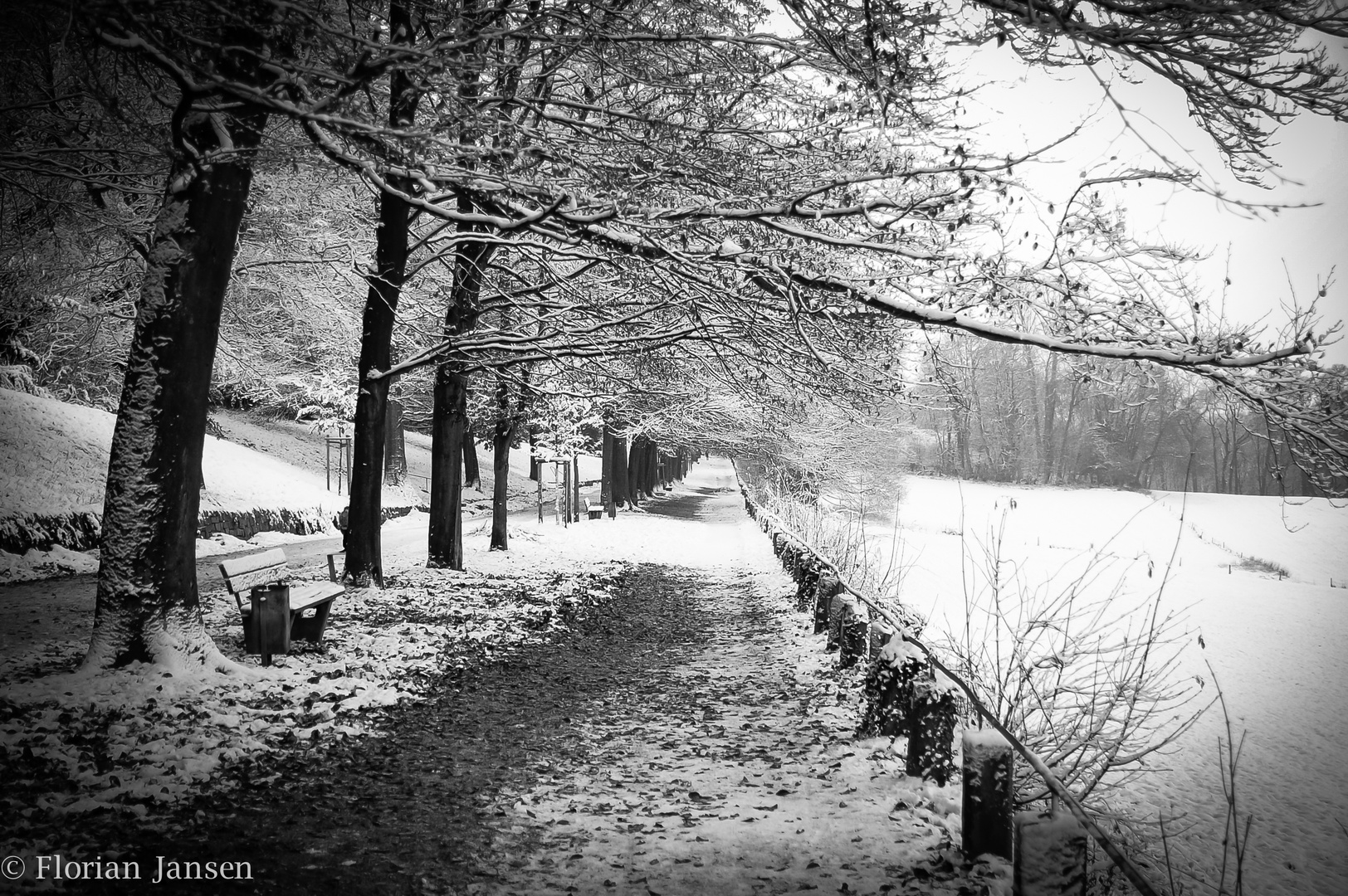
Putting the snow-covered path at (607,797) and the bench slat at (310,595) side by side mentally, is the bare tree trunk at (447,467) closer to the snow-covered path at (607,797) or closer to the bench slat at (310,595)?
the bench slat at (310,595)

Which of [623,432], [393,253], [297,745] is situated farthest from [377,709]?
[623,432]

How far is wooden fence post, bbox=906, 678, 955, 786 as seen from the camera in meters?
4.56

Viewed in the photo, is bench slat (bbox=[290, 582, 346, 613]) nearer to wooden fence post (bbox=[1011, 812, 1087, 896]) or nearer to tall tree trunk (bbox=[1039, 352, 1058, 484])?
wooden fence post (bbox=[1011, 812, 1087, 896])

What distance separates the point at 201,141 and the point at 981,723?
7.25m

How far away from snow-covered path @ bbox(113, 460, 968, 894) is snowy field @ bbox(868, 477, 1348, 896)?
151 centimetres

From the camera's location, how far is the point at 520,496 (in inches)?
1411

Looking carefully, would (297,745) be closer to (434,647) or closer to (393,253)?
(434,647)

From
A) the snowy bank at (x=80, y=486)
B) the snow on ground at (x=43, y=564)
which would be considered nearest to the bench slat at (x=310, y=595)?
the snow on ground at (x=43, y=564)

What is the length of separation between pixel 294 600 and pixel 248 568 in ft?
3.51

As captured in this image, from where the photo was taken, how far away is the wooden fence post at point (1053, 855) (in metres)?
2.77

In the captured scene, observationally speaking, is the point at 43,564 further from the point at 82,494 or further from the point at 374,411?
the point at 374,411

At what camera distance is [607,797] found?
4727 millimetres

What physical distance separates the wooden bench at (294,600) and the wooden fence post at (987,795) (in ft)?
19.1

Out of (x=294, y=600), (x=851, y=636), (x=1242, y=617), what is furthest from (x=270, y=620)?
(x=1242, y=617)
